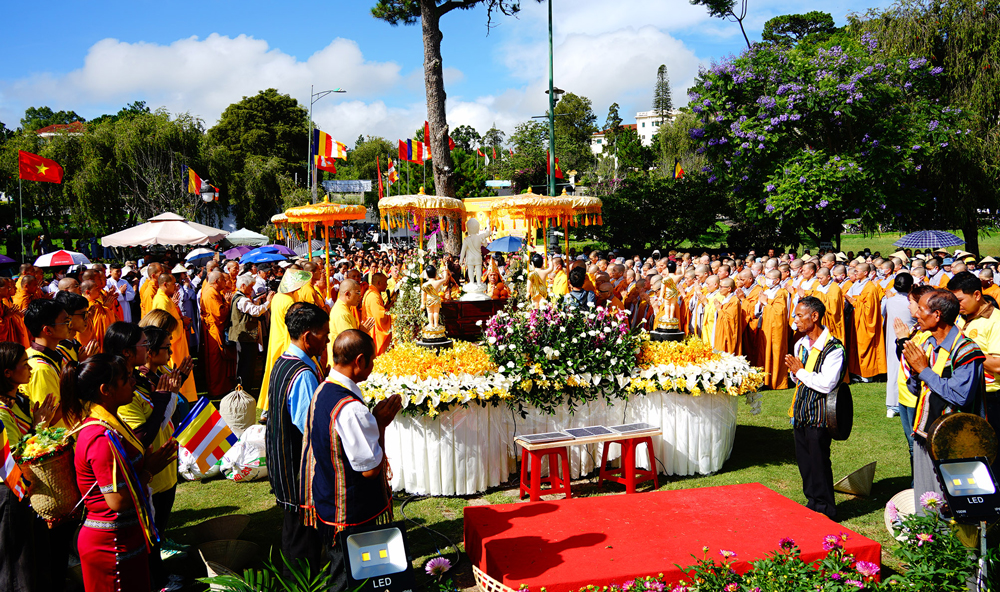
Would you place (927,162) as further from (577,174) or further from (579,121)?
(579,121)

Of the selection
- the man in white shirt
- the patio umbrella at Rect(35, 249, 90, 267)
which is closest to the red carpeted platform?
the man in white shirt

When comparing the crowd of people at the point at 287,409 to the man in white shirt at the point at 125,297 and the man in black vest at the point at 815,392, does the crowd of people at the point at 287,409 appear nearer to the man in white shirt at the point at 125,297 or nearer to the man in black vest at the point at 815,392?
the man in black vest at the point at 815,392

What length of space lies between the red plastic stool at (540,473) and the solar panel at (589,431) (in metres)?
0.17

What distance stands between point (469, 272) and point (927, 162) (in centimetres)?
1624

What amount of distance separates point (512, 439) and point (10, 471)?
3919 mm

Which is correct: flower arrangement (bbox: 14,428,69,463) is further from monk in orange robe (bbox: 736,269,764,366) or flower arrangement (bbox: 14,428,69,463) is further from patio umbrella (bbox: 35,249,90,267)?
patio umbrella (bbox: 35,249,90,267)

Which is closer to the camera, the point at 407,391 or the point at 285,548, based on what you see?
the point at 285,548

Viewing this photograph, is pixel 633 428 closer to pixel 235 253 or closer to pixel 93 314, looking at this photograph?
pixel 93 314

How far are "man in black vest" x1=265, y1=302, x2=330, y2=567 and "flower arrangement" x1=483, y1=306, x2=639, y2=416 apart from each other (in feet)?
8.18

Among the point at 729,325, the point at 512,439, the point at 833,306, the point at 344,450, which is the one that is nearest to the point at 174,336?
the point at 512,439

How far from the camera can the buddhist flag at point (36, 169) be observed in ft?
52.6

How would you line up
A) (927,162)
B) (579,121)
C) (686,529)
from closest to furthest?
(686,529) < (927,162) < (579,121)

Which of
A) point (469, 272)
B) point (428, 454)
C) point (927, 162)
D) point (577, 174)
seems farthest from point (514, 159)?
point (428, 454)

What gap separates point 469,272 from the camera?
37.8ft
